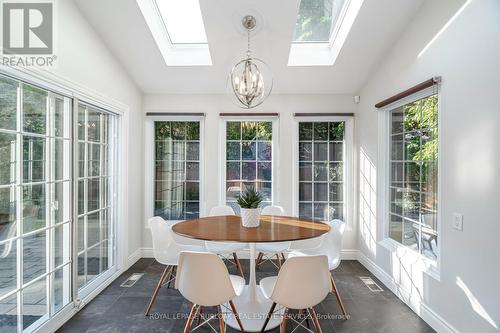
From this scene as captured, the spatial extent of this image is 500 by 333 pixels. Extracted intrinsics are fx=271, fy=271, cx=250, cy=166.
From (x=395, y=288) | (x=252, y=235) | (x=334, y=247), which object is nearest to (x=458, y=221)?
(x=334, y=247)

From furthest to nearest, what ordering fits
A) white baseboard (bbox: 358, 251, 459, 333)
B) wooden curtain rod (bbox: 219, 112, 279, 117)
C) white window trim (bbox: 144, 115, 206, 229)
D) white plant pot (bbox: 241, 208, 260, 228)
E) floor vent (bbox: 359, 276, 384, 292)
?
white window trim (bbox: 144, 115, 206, 229) → wooden curtain rod (bbox: 219, 112, 279, 117) → floor vent (bbox: 359, 276, 384, 292) → white plant pot (bbox: 241, 208, 260, 228) → white baseboard (bbox: 358, 251, 459, 333)

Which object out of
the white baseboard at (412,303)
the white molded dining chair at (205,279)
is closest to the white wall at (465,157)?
the white baseboard at (412,303)

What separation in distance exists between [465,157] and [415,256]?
3.66 ft

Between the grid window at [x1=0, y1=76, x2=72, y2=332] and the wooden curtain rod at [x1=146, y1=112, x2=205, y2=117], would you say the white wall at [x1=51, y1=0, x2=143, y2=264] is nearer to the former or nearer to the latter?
the wooden curtain rod at [x1=146, y1=112, x2=205, y2=117]

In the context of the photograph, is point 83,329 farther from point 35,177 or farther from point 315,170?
point 315,170

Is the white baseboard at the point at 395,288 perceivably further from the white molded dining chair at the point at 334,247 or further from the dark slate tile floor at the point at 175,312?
the white molded dining chair at the point at 334,247

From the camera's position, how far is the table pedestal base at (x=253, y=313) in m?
2.22

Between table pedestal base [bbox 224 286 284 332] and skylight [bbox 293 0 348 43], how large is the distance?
113 inches

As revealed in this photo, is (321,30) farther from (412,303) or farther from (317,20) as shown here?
(412,303)

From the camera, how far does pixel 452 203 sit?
210 cm

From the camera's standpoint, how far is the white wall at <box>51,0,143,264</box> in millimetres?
2303

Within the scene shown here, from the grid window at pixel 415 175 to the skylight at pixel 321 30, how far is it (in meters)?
1.06

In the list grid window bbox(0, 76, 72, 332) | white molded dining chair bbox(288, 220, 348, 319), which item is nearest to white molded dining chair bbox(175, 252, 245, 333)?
white molded dining chair bbox(288, 220, 348, 319)

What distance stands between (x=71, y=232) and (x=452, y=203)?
10.6 feet
